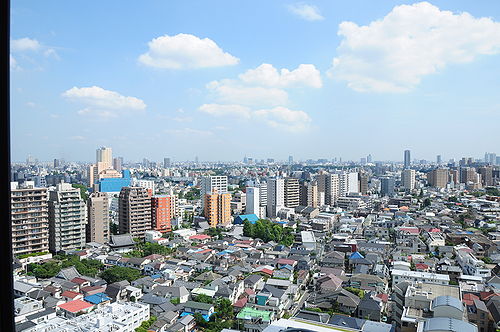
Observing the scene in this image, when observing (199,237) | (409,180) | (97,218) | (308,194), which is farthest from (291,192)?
(409,180)

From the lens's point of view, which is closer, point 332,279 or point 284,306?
point 284,306

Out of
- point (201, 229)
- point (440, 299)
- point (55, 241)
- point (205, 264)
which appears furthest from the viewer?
point (201, 229)

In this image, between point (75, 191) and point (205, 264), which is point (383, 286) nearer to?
point (205, 264)

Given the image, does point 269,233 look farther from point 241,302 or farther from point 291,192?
point 291,192

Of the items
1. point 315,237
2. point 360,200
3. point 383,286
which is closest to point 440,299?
point 383,286

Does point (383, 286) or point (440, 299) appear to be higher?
point (440, 299)

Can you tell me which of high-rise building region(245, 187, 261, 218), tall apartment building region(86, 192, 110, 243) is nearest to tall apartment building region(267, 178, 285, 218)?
high-rise building region(245, 187, 261, 218)
